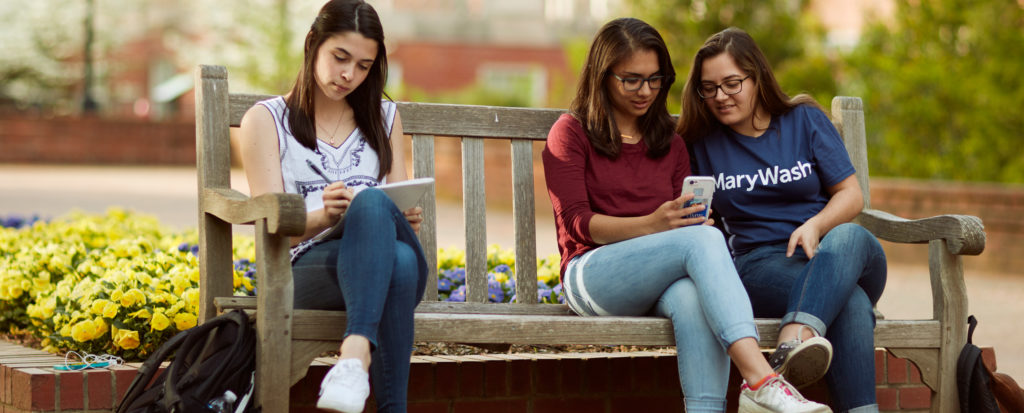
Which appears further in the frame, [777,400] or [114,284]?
[114,284]

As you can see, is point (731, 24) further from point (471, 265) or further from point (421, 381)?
point (421, 381)

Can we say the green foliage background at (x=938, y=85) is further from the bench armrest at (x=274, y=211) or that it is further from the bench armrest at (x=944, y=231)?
the bench armrest at (x=274, y=211)

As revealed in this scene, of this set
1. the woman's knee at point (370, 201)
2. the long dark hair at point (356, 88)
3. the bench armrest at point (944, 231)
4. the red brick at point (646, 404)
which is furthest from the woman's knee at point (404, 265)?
the bench armrest at point (944, 231)

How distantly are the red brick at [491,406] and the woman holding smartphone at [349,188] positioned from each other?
0.41 meters

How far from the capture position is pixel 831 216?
365 centimetres

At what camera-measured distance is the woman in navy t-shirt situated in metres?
3.35

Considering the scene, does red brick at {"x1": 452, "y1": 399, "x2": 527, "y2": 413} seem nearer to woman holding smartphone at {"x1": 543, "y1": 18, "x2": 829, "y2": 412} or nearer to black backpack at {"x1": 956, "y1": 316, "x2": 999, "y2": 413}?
woman holding smartphone at {"x1": 543, "y1": 18, "x2": 829, "y2": 412}

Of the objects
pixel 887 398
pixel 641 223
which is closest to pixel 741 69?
pixel 641 223

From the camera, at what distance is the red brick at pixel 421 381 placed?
11.4 feet

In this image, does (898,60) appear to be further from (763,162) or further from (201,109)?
(201,109)

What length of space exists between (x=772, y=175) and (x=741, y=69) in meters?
0.36

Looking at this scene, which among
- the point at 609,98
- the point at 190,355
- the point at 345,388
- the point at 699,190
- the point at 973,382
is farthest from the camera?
the point at 609,98

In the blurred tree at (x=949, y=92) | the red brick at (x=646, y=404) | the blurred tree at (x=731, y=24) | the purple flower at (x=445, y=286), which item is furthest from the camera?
the blurred tree at (x=731, y=24)

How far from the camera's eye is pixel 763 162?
3.76 m
